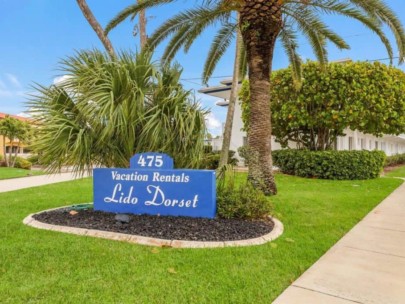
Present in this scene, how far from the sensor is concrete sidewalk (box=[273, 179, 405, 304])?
10.2 ft

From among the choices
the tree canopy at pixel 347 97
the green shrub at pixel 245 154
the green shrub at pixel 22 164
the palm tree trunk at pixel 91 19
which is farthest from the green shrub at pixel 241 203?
the green shrub at pixel 22 164

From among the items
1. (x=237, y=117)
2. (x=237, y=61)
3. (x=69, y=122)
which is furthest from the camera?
(x=237, y=117)

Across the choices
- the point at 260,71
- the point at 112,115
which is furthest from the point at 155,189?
the point at 260,71

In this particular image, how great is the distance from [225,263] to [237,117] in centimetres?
1922

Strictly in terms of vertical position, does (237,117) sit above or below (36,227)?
above

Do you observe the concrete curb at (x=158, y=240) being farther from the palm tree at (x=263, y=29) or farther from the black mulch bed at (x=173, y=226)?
the palm tree at (x=263, y=29)

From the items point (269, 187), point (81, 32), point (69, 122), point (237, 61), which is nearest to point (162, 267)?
point (69, 122)

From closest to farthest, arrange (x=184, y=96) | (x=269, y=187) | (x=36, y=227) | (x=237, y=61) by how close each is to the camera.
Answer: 1. (x=36, y=227)
2. (x=184, y=96)
3. (x=269, y=187)
4. (x=237, y=61)

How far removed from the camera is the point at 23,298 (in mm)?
2955

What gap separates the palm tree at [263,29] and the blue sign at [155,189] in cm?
322

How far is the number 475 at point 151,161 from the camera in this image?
5703mm

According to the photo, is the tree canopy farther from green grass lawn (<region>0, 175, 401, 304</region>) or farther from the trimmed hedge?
green grass lawn (<region>0, 175, 401, 304</region>)

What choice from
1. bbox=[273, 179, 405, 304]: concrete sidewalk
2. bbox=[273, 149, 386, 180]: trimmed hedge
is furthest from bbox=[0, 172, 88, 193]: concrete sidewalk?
bbox=[273, 179, 405, 304]: concrete sidewalk

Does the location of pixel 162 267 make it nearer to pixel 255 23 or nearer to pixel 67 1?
pixel 255 23
